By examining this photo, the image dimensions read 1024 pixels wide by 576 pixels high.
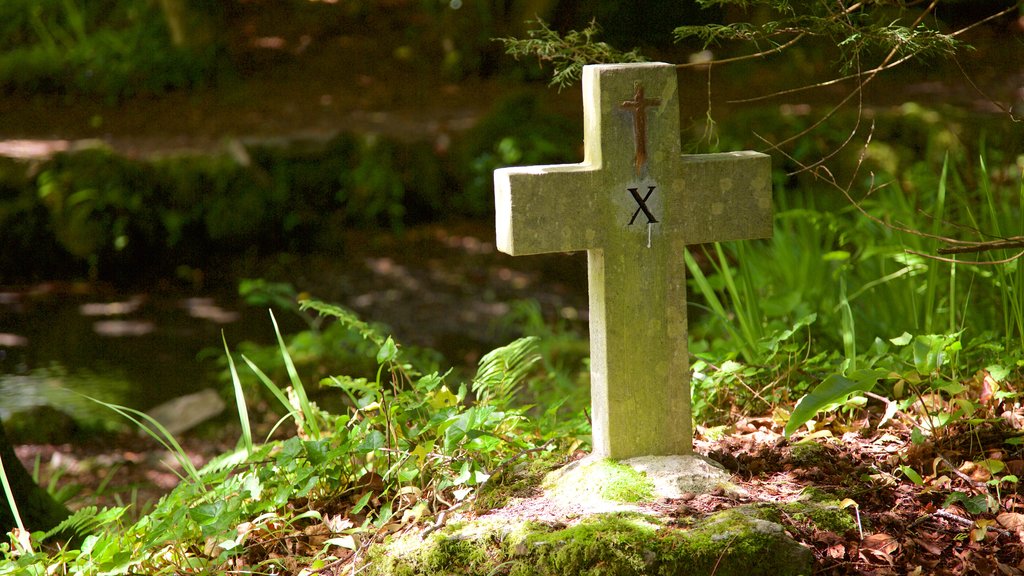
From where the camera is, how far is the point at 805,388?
A: 10.0 feet

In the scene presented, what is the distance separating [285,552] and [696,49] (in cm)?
945

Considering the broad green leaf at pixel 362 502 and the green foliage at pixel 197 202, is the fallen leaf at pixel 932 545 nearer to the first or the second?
the broad green leaf at pixel 362 502

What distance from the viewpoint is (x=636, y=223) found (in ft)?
8.27

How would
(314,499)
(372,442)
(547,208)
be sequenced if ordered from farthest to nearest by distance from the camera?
(314,499), (372,442), (547,208)

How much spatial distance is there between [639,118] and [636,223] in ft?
0.86

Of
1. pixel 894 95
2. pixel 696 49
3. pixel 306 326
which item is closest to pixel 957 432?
pixel 306 326

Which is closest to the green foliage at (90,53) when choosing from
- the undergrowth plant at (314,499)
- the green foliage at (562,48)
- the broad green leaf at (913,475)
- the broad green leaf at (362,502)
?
the green foliage at (562,48)

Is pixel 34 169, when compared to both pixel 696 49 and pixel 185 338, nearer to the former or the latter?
pixel 185 338

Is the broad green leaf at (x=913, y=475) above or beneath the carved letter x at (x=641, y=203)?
beneath

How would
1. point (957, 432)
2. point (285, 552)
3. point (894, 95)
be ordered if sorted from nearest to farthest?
1. point (285, 552)
2. point (957, 432)
3. point (894, 95)

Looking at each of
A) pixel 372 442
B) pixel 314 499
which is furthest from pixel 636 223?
pixel 314 499

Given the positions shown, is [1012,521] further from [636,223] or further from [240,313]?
[240,313]

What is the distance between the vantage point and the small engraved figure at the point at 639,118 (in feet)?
8.05

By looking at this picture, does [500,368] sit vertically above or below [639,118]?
below
